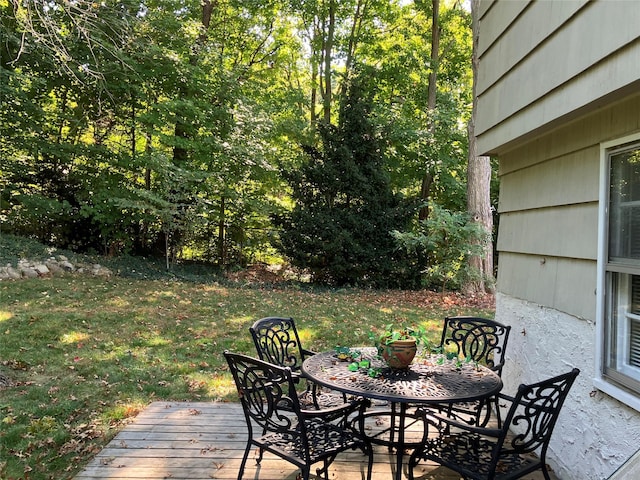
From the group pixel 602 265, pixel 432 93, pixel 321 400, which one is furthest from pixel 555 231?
pixel 432 93

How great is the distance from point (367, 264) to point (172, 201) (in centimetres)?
471

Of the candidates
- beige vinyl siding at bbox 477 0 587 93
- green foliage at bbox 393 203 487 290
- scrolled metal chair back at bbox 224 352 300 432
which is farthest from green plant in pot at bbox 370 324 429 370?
green foliage at bbox 393 203 487 290

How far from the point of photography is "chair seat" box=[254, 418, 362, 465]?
2248 mm

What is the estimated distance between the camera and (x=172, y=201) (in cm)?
1021

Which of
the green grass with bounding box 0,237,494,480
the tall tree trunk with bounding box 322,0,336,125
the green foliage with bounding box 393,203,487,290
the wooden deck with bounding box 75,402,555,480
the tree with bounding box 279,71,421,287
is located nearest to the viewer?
the wooden deck with bounding box 75,402,555,480

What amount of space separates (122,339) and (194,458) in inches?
117

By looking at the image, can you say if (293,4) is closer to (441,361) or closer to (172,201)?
(172,201)

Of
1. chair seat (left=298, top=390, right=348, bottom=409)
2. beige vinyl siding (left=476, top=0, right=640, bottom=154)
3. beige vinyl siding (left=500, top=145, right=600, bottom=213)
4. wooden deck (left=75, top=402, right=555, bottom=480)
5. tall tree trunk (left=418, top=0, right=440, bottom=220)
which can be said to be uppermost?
tall tree trunk (left=418, top=0, right=440, bottom=220)

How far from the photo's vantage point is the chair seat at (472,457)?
6.97ft

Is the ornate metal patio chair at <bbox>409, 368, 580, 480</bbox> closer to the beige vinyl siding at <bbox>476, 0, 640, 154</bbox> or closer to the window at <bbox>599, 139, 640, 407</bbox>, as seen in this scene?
the window at <bbox>599, 139, 640, 407</bbox>

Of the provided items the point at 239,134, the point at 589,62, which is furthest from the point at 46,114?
the point at 589,62

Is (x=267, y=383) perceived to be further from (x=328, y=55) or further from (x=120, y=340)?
(x=328, y=55)

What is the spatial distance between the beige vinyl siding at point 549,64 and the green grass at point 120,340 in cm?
319

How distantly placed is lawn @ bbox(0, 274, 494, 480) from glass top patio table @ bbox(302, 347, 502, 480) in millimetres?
1604
